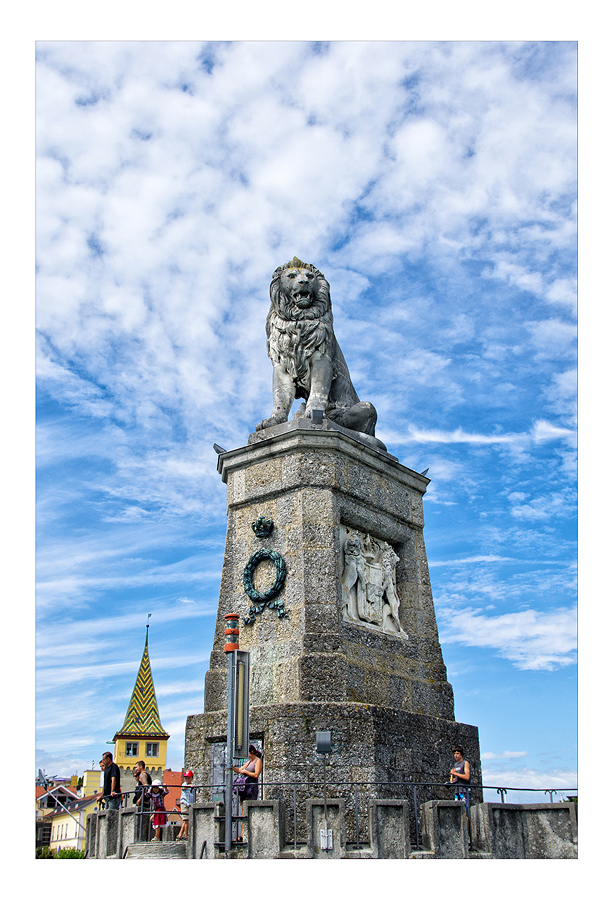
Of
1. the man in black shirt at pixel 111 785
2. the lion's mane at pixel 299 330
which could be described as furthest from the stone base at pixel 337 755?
the lion's mane at pixel 299 330

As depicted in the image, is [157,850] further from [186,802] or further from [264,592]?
[264,592]

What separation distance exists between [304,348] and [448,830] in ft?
25.4

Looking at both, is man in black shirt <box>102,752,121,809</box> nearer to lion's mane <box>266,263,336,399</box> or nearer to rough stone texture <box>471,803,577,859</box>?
rough stone texture <box>471,803,577,859</box>

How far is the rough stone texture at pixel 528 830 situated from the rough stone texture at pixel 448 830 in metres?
0.27

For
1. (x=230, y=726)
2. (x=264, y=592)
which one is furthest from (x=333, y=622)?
(x=230, y=726)

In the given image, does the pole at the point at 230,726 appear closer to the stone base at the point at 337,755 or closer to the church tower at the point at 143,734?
the stone base at the point at 337,755

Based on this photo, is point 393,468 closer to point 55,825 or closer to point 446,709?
point 446,709

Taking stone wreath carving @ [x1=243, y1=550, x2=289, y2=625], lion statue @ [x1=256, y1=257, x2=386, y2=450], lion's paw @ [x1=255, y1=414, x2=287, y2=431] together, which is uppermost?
lion statue @ [x1=256, y1=257, x2=386, y2=450]

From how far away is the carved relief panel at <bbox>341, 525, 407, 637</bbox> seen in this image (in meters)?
12.2

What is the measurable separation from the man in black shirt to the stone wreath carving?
276 centimetres

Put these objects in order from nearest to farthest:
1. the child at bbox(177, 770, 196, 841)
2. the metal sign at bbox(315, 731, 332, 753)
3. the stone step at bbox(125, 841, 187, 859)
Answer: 1. the stone step at bbox(125, 841, 187, 859)
2. the metal sign at bbox(315, 731, 332, 753)
3. the child at bbox(177, 770, 196, 841)

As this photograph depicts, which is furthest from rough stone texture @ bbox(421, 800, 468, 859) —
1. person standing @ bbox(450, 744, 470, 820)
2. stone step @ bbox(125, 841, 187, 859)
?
stone step @ bbox(125, 841, 187, 859)

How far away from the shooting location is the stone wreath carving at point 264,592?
11.9 meters

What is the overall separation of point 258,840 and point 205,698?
Answer: 11.4ft
